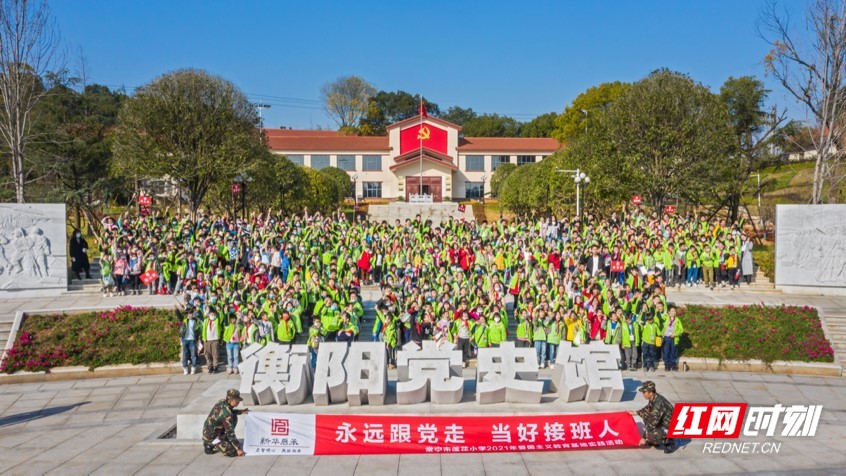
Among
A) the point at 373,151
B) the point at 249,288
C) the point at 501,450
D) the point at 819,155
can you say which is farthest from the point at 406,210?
the point at 501,450

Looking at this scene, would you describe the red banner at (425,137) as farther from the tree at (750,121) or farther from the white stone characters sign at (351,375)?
the white stone characters sign at (351,375)

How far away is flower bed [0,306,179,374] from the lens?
1711cm

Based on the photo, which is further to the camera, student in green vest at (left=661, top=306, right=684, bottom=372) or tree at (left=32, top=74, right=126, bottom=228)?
tree at (left=32, top=74, right=126, bottom=228)

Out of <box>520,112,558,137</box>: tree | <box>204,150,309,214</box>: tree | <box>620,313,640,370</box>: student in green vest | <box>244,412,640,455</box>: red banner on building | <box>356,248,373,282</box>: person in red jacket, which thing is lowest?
<box>244,412,640,455</box>: red banner on building

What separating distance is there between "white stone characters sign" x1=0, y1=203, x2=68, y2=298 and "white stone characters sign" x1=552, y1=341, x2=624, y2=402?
16263 millimetres

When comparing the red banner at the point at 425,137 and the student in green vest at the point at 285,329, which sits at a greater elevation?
the red banner at the point at 425,137

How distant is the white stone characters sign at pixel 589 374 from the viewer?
12.2 meters

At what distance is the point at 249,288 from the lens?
1752 centimetres

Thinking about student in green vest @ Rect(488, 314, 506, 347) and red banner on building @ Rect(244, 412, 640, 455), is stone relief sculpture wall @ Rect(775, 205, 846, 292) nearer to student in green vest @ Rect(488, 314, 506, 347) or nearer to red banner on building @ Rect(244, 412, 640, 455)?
student in green vest @ Rect(488, 314, 506, 347)

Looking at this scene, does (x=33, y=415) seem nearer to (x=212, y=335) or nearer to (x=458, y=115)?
(x=212, y=335)

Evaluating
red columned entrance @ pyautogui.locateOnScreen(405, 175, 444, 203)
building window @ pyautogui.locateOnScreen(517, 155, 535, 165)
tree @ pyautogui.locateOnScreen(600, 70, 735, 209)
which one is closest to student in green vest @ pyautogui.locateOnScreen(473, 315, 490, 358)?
tree @ pyautogui.locateOnScreen(600, 70, 735, 209)

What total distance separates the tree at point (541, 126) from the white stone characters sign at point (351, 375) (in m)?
72.5

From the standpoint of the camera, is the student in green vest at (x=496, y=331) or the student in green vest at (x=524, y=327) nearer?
the student in green vest at (x=496, y=331)

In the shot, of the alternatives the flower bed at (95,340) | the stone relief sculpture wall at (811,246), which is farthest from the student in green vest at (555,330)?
the stone relief sculpture wall at (811,246)
